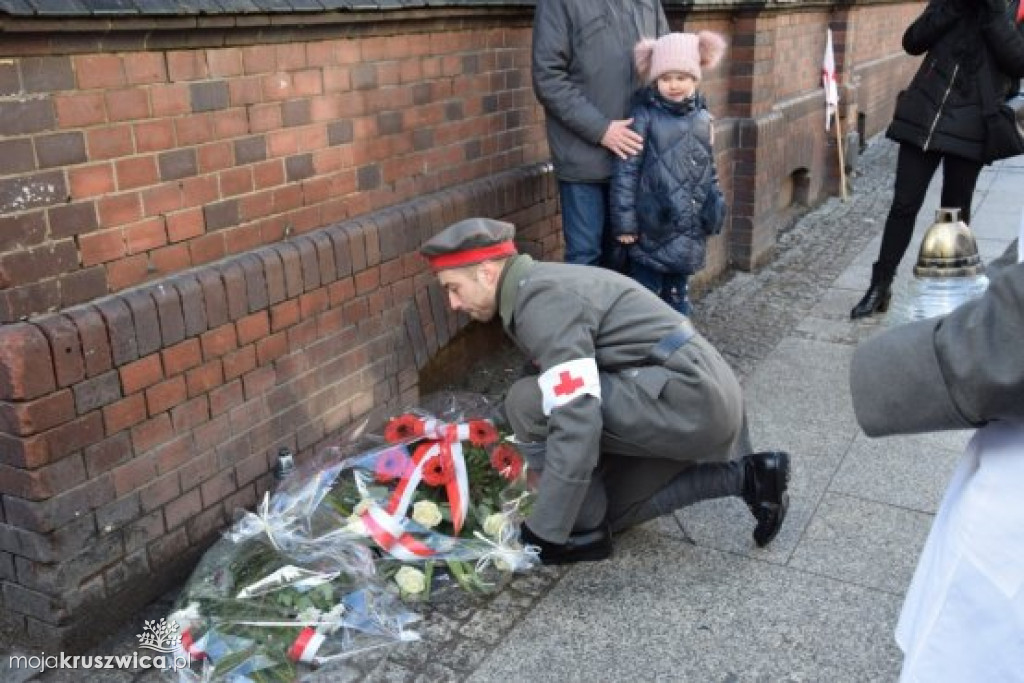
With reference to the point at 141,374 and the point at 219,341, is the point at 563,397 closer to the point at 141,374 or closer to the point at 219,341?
the point at 219,341

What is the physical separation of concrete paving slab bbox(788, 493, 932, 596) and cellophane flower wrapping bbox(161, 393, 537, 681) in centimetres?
97

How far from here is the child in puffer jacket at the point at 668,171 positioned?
165 inches

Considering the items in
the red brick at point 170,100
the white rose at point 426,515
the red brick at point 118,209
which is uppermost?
the red brick at point 170,100

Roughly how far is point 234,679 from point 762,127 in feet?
16.5

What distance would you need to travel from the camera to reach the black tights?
5.40m

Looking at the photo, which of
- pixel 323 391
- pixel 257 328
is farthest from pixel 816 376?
pixel 257 328

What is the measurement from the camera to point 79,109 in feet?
8.71

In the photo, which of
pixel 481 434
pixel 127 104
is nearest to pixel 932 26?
pixel 481 434

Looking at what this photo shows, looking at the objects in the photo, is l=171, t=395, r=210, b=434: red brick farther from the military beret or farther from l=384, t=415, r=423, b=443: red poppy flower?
the military beret

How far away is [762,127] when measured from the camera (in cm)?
659

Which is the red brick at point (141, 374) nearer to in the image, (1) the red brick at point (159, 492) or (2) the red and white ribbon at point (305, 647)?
(1) the red brick at point (159, 492)

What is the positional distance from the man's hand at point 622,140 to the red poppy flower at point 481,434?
52.9 inches

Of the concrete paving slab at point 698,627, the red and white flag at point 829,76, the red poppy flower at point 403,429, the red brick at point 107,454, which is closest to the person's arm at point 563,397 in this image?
the concrete paving slab at point 698,627

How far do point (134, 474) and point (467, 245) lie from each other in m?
1.14
